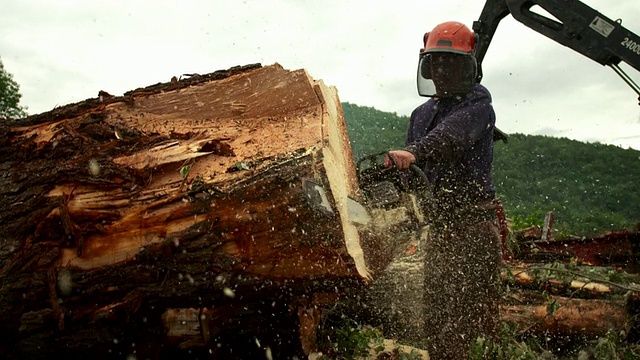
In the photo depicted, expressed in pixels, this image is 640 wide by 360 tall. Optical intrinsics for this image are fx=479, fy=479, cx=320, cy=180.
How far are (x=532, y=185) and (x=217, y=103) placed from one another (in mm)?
16582

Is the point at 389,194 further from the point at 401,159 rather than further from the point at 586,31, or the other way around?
the point at 586,31

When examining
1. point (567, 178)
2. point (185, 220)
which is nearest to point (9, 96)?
point (185, 220)

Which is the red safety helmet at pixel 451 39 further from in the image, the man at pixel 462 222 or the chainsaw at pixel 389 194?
the chainsaw at pixel 389 194

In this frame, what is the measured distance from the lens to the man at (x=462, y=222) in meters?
2.82

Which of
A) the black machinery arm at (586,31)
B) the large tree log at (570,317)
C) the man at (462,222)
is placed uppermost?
the black machinery arm at (586,31)

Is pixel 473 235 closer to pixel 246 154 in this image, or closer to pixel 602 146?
pixel 246 154

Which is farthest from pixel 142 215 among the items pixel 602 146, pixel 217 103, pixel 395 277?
pixel 602 146

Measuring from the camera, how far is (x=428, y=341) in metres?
2.88

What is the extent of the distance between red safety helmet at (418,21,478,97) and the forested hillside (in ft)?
39.2

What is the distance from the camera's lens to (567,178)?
17.7m

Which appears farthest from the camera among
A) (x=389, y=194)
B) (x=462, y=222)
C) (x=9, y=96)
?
(x=9, y=96)

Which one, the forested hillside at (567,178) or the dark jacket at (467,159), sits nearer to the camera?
the dark jacket at (467,159)

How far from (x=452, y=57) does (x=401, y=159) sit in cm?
91

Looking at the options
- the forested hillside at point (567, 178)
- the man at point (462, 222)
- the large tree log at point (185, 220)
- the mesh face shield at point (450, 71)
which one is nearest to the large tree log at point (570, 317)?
the man at point (462, 222)
